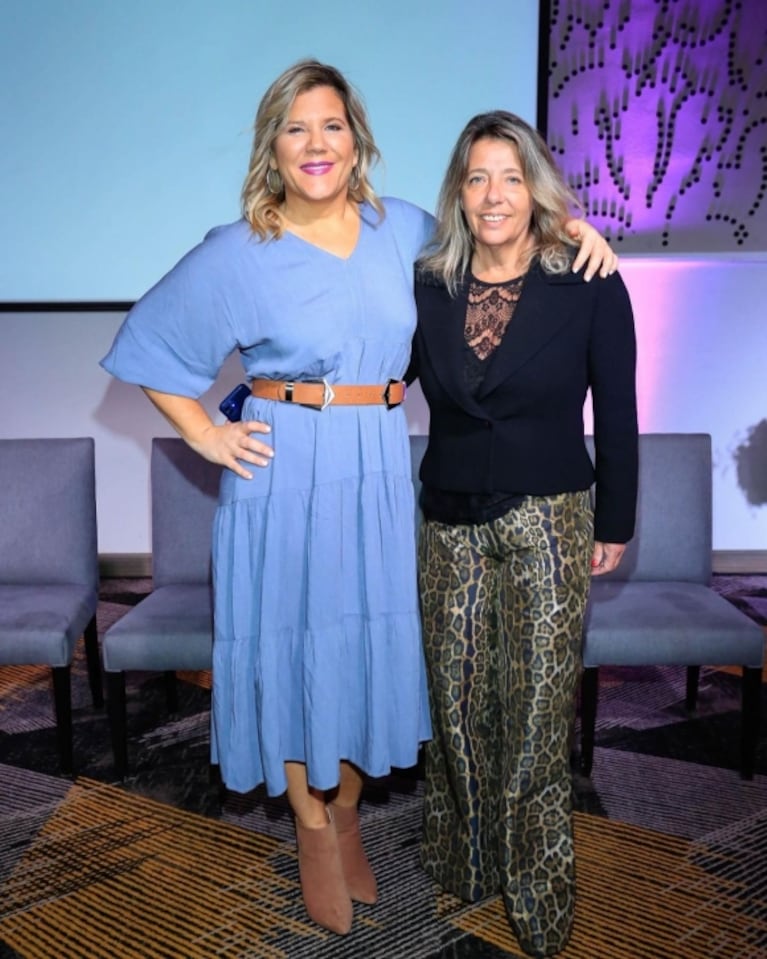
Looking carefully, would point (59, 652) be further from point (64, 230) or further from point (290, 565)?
point (64, 230)

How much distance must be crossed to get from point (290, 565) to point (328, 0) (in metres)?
2.54

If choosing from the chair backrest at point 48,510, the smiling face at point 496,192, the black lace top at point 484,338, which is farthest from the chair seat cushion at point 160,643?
the smiling face at point 496,192

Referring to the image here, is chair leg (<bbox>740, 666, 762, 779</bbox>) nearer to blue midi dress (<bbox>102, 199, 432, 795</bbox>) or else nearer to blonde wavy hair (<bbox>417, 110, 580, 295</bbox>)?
blue midi dress (<bbox>102, 199, 432, 795</bbox>)

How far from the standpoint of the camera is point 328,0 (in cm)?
342

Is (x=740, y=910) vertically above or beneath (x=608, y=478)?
beneath

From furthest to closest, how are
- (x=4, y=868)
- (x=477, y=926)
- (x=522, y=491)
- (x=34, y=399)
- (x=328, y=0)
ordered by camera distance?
1. (x=34, y=399)
2. (x=328, y=0)
3. (x=4, y=868)
4. (x=477, y=926)
5. (x=522, y=491)

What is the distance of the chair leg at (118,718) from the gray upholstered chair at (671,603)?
48.3 inches

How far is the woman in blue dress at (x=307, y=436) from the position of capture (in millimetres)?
1729

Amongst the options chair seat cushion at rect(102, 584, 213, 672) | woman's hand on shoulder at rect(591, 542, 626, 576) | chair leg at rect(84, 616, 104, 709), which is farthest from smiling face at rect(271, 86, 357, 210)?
chair leg at rect(84, 616, 104, 709)

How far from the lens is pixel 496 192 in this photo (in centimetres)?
164

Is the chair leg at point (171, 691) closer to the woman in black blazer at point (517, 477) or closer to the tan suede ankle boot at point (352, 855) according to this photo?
the tan suede ankle boot at point (352, 855)

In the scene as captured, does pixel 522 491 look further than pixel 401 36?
No

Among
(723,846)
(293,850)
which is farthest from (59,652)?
(723,846)

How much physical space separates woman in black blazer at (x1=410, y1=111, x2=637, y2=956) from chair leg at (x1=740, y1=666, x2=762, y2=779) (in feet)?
2.67
